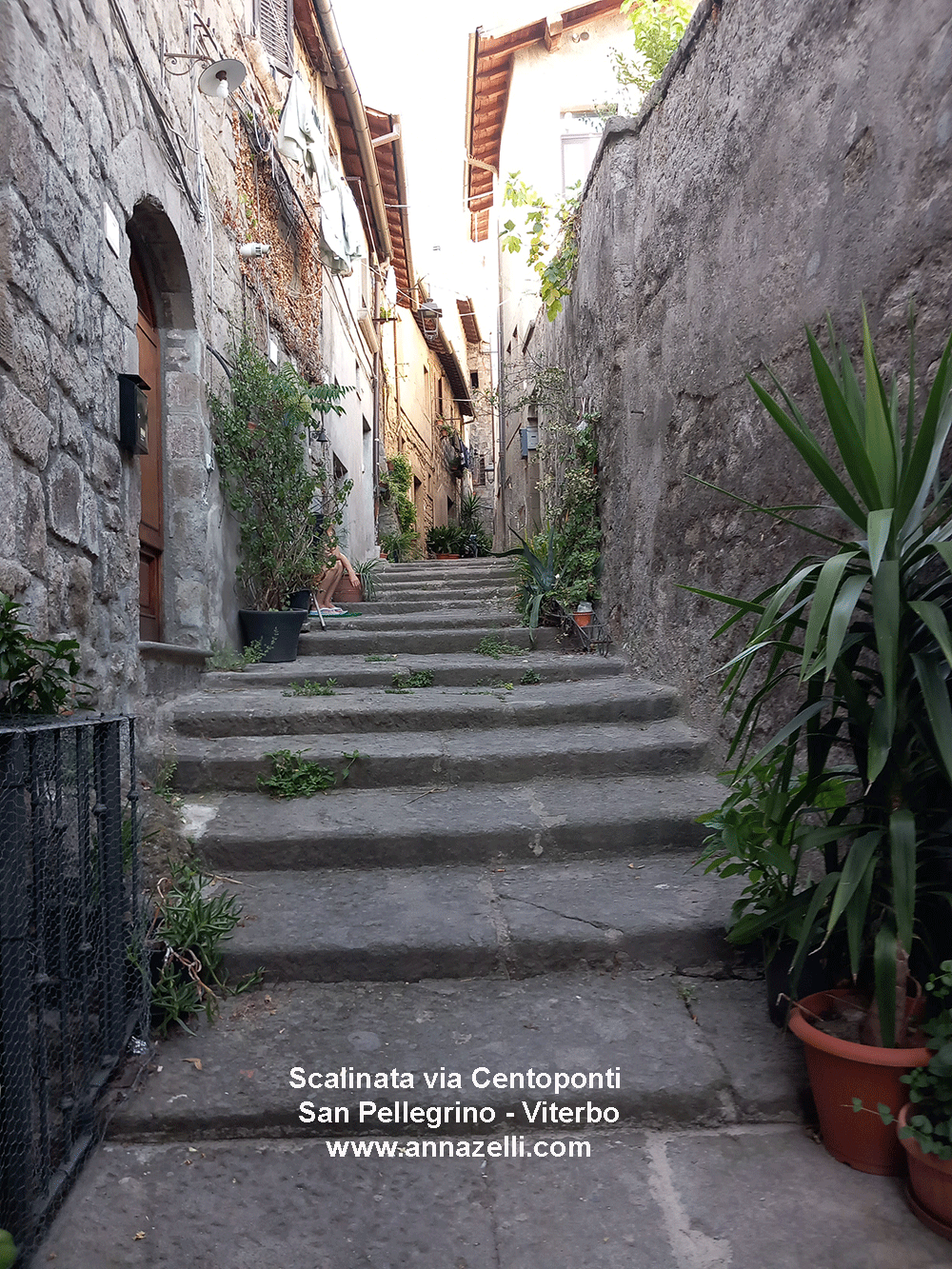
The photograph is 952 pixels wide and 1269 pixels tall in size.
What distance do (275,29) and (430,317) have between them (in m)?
9.56

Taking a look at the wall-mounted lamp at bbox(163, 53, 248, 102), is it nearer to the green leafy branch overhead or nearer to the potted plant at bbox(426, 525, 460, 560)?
the green leafy branch overhead

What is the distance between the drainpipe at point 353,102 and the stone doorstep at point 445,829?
23.6ft

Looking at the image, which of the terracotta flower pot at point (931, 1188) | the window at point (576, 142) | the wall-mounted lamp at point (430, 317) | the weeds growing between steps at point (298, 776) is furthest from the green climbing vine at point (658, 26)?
the wall-mounted lamp at point (430, 317)

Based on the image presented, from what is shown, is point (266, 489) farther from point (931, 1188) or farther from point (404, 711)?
point (931, 1188)

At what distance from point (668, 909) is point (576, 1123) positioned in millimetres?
710

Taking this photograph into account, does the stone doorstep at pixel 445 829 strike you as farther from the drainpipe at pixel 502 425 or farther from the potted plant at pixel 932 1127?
the drainpipe at pixel 502 425

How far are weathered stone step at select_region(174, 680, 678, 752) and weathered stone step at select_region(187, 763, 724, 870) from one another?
54 centimetres

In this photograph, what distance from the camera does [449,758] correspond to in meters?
3.07

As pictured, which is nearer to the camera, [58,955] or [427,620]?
[58,955]

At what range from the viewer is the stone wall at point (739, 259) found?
2.07 m

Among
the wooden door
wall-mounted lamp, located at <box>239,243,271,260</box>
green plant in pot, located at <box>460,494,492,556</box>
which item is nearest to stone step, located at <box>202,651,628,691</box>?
the wooden door

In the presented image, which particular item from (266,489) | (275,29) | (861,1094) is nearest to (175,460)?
(266,489)

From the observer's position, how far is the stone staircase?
173cm

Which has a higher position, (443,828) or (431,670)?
(431,670)
